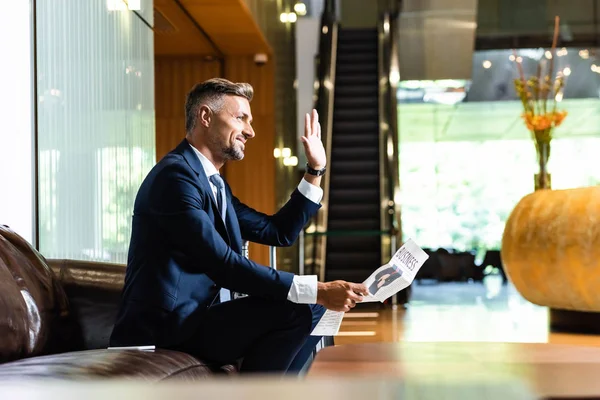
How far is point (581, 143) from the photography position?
55.5 feet

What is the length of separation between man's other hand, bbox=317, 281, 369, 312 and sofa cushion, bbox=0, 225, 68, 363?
2.99 ft

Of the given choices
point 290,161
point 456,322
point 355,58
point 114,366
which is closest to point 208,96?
point 114,366

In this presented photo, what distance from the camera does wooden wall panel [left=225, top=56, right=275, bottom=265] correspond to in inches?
430

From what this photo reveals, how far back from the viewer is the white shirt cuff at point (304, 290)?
283 cm

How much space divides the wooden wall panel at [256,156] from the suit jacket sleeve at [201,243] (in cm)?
791

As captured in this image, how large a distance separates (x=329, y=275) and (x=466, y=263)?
16.3ft

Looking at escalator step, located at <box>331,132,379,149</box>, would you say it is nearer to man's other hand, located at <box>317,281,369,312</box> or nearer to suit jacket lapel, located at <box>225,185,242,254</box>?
suit jacket lapel, located at <box>225,185,242,254</box>

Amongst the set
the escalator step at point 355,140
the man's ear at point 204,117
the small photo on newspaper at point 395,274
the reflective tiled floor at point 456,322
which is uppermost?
the escalator step at point 355,140

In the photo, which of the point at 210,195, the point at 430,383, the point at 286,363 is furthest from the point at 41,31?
the point at 430,383

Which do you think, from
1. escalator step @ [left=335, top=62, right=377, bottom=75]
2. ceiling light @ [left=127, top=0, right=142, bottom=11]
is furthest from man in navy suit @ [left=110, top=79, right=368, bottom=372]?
escalator step @ [left=335, top=62, right=377, bottom=75]

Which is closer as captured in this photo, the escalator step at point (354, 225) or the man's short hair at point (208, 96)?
the man's short hair at point (208, 96)

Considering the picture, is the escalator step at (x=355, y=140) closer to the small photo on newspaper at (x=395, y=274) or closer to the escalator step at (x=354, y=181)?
the escalator step at (x=354, y=181)

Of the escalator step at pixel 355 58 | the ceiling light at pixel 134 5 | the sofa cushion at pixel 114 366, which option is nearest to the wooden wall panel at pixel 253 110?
the escalator step at pixel 355 58

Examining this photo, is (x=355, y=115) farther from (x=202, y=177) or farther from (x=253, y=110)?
(x=202, y=177)
